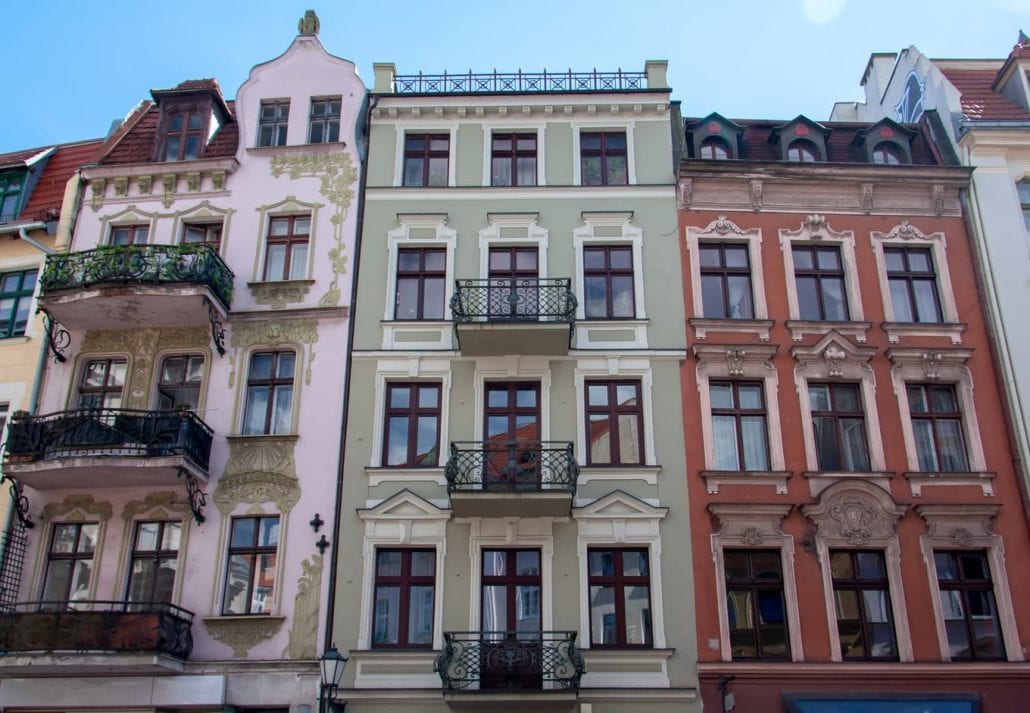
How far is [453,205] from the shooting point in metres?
19.3

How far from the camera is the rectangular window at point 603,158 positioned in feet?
64.3

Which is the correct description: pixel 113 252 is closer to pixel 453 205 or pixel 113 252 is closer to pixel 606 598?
pixel 453 205

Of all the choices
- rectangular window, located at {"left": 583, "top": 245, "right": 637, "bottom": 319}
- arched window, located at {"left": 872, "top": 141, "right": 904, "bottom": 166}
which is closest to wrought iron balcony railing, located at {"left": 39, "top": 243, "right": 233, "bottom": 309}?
rectangular window, located at {"left": 583, "top": 245, "right": 637, "bottom": 319}

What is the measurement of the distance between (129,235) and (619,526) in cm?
1203

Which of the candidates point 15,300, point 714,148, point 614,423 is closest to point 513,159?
point 714,148

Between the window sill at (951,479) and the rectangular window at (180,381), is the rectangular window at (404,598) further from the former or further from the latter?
the window sill at (951,479)

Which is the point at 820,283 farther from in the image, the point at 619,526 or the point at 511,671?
the point at 511,671

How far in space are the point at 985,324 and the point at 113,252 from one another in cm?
1713

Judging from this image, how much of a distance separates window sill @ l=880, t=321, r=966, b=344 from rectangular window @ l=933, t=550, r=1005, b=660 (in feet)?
13.8

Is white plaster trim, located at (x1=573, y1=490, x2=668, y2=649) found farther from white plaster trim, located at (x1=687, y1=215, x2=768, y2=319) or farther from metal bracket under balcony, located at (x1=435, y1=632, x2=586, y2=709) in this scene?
white plaster trim, located at (x1=687, y1=215, x2=768, y2=319)

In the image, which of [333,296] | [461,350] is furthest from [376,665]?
[333,296]

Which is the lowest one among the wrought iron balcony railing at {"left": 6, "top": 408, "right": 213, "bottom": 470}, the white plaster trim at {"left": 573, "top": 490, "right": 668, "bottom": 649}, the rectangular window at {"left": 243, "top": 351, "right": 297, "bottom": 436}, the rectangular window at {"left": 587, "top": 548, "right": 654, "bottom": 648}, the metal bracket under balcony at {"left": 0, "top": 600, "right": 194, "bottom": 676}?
the metal bracket under balcony at {"left": 0, "top": 600, "right": 194, "bottom": 676}

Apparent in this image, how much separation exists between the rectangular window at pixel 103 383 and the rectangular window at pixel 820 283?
13609 millimetres

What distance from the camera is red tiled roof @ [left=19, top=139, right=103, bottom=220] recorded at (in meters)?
20.1
